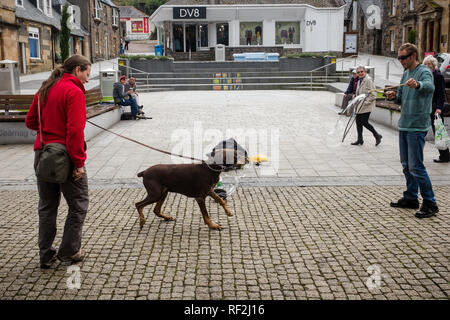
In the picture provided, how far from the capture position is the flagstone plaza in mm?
4148

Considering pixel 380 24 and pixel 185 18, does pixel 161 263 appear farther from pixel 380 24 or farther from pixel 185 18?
pixel 380 24

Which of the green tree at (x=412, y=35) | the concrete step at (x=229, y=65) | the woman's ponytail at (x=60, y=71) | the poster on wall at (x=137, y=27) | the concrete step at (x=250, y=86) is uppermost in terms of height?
the poster on wall at (x=137, y=27)

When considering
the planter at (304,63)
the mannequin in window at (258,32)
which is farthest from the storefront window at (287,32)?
the planter at (304,63)

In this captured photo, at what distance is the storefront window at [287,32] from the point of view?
38781 mm

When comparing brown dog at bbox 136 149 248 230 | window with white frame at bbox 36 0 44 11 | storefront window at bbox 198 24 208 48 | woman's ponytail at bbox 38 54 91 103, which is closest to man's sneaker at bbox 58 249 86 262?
brown dog at bbox 136 149 248 230

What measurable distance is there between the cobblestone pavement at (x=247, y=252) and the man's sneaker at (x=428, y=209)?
0.10 metres

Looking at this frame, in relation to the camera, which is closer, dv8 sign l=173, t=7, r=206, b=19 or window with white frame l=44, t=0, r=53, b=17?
dv8 sign l=173, t=7, r=206, b=19

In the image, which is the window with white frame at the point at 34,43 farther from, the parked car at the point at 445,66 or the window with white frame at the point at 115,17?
the parked car at the point at 445,66

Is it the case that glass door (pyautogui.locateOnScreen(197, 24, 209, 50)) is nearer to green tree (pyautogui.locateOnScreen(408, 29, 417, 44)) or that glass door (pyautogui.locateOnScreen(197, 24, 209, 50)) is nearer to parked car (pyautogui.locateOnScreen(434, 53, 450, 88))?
green tree (pyautogui.locateOnScreen(408, 29, 417, 44))

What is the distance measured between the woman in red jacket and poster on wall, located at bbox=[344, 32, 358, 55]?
3345cm

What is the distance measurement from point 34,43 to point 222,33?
14.3m

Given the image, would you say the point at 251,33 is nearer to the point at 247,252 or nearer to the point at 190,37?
the point at 190,37

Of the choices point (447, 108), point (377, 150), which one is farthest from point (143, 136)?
point (447, 108)

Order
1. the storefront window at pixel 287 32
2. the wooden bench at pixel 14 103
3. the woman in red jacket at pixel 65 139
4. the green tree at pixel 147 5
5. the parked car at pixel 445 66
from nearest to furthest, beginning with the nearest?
the woman in red jacket at pixel 65 139, the wooden bench at pixel 14 103, the parked car at pixel 445 66, the storefront window at pixel 287 32, the green tree at pixel 147 5
